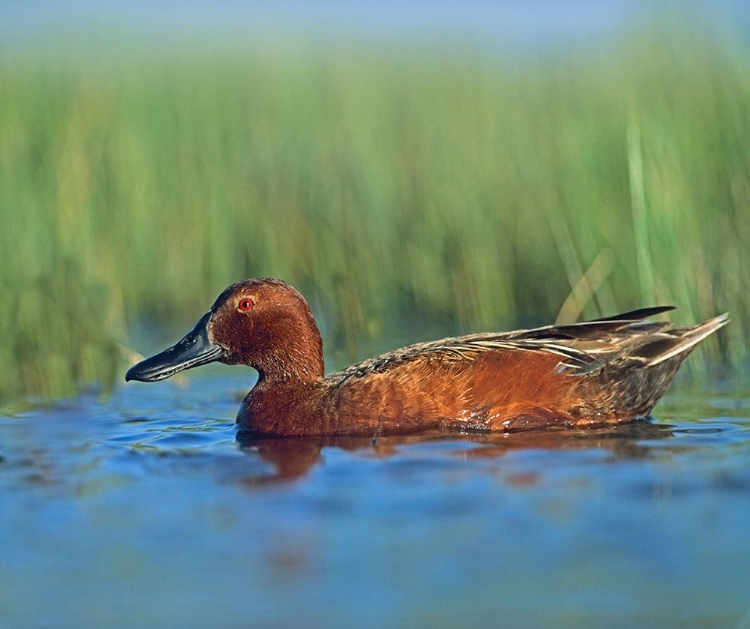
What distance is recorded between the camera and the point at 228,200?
9758 millimetres

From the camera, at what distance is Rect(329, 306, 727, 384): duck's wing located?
21.4 ft

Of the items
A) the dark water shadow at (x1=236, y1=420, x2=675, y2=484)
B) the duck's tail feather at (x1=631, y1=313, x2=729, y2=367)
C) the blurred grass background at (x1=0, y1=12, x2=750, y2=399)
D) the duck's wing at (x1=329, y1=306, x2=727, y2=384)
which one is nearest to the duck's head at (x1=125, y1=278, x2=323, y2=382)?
the duck's wing at (x1=329, y1=306, x2=727, y2=384)

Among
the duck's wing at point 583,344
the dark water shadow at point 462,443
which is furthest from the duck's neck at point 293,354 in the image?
the dark water shadow at point 462,443

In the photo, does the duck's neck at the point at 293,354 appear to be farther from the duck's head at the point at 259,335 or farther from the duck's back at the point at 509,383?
the duck's back at the point at 509,383

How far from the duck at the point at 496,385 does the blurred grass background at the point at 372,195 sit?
846 millimetres

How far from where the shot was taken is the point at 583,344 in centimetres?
664

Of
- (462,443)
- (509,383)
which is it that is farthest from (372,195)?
(462,443)

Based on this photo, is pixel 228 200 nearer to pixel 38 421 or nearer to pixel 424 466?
pixel 38 421

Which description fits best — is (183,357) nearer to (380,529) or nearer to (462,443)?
(462,443)

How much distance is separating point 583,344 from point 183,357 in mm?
2002

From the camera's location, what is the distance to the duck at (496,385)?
6.43 metres

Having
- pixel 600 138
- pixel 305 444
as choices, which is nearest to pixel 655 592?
pixel 305 444

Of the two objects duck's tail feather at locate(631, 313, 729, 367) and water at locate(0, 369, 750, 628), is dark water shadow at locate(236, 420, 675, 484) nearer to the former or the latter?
water at locate(0, 369, 750, 628)

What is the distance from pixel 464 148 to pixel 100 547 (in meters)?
6.00
